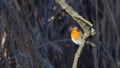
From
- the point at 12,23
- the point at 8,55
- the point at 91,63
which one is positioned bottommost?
the point at 91,63

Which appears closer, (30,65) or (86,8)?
(30,65)

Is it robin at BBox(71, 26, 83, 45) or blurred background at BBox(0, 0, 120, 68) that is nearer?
robin at BBox(71, 26, 83, 45)

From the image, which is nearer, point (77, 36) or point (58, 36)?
point (77, 36)

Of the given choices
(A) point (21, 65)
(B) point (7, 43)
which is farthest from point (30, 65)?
(B) point (7, 43)

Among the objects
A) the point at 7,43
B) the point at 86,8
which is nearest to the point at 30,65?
the point at 7,43

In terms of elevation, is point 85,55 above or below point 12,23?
below

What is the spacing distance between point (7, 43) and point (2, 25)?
0.20m

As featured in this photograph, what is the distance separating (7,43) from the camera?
1239 millimetres

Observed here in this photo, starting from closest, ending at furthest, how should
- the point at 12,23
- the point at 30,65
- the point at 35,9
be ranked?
the point at 12,23 → the point at 30,65 → the point at 35,9

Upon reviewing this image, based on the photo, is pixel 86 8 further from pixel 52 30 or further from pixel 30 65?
pixel 30 65

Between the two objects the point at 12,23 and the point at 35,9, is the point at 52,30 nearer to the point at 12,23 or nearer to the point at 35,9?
the point at 35,9

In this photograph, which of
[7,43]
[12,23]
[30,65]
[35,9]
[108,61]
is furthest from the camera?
[108,61]

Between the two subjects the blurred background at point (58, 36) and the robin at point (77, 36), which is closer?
the robin at point (77, 36)

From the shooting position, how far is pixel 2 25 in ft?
3.44
